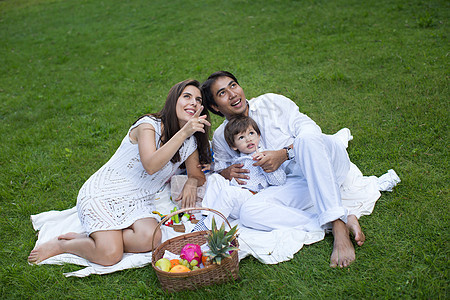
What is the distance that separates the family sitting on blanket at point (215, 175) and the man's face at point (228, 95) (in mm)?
10

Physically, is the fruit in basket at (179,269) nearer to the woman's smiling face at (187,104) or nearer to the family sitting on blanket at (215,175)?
the family sitting on blanket at (215,175)

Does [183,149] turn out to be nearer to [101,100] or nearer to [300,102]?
[300,102]

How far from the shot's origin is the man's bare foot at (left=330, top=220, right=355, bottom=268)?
2.84 metres

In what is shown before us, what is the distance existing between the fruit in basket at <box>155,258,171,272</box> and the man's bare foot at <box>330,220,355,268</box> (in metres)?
1.26

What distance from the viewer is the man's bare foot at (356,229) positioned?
9.76ft

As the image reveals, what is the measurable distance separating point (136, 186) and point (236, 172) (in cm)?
102

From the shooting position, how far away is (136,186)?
12.1 feet

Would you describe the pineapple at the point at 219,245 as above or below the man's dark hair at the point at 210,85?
below

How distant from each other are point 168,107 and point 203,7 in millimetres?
9222

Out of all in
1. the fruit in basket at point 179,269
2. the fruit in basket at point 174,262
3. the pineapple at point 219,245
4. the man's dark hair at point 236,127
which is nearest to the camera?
the pineapple at point 219,245

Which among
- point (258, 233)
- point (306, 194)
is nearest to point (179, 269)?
point (258, 233)

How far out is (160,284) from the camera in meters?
2.88

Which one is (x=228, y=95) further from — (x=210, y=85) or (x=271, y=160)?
(x=271, y=160)

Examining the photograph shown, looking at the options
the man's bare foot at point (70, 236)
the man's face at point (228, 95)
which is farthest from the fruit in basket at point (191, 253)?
the man's face at point (228, 95)
